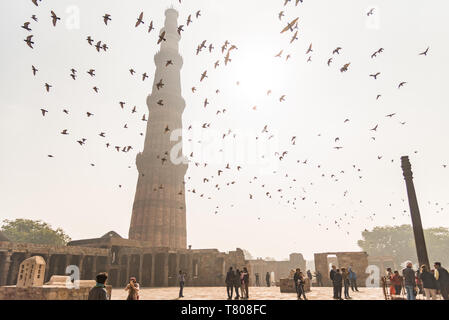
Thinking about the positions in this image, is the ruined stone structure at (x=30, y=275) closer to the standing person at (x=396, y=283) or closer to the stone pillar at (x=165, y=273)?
the standing person at (x=396, y=283)

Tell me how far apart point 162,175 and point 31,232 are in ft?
104

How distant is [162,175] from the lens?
43.8 metres

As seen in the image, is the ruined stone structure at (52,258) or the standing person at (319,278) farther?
the standing person at (319,278)

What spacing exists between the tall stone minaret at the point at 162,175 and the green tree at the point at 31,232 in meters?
23.2

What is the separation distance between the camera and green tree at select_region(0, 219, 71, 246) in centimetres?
5244

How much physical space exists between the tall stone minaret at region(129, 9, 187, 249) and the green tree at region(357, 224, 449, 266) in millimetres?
54761

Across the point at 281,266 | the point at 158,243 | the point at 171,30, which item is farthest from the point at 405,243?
the point at 171,30

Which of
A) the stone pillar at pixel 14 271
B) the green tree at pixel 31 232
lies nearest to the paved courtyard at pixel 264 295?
the stone pillar at pixel 14 271

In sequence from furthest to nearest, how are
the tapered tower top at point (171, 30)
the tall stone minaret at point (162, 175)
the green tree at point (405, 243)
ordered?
the green tree at point (405, 243)
the tapered tower top at point (171, 30)
the tall stone minaret at point (162, 175)

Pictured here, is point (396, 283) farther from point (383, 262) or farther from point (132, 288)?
point (383, 262)

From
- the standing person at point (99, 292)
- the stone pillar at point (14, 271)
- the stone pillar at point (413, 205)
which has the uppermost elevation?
the stone pillar at point (413, 205)

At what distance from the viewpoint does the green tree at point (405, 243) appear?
66.5 meters
